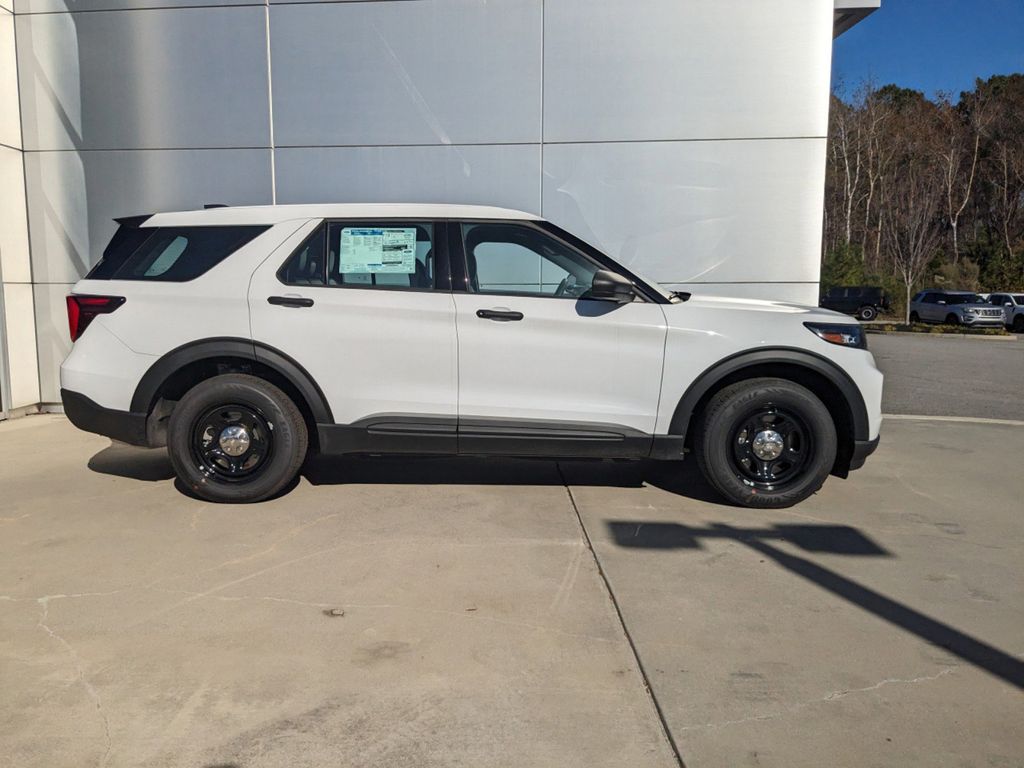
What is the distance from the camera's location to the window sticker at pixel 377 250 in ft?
16.3

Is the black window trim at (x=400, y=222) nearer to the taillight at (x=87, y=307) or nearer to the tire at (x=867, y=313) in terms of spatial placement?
the taillight at (x=87, y=307)

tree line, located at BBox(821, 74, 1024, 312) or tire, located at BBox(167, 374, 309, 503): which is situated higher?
tree line, located at BBox(821, 74, 1024, 312)

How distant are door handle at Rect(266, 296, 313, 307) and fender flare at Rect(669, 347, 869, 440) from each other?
92.8 inches

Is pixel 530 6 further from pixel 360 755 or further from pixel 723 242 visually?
pixel 360 755

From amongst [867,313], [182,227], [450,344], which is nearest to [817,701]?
[450,344]

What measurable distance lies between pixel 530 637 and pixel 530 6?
6167mm

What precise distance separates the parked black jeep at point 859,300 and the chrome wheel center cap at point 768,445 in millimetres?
31423

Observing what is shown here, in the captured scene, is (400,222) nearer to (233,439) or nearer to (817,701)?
(233,439)

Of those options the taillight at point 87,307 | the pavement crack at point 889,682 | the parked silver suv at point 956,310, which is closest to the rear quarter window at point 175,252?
the taillight at point 87,307

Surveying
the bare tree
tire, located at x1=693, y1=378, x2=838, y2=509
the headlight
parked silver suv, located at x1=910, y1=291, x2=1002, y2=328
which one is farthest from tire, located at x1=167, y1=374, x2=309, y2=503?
the bare tree

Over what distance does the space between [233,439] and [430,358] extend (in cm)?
135

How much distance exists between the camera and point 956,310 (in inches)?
1155

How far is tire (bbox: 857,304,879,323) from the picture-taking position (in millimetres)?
33781

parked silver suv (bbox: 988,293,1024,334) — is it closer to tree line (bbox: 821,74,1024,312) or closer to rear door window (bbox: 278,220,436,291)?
tree line (bbox: 821,74,1024,312)
